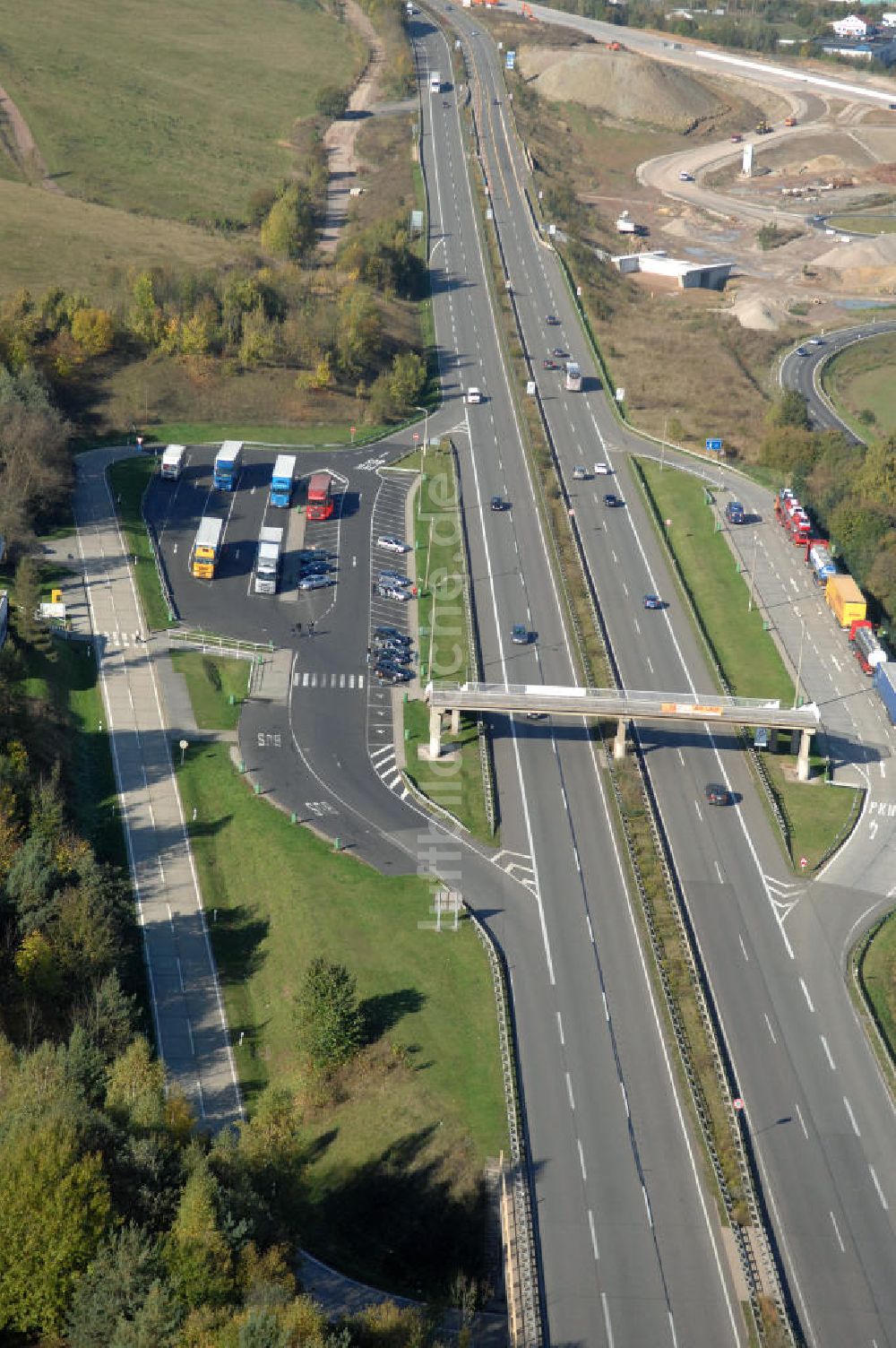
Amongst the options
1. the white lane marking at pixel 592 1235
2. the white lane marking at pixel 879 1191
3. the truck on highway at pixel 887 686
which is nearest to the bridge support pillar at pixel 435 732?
the truck on highway at pixel 887 686

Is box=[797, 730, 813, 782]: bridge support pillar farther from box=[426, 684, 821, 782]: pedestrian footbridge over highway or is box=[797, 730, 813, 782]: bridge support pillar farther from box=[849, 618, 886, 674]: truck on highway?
box=[849, 618, 886, 674]: truck on highway

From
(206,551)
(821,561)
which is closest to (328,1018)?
(206,551)

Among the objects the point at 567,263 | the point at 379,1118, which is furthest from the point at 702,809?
the point at 567,263

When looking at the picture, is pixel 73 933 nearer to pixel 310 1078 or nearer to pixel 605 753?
pixel 310 1078

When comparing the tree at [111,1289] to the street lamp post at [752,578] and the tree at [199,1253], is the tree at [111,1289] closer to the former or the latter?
the tree at [199,1253]

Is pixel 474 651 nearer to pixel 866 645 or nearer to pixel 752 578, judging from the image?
pixel 752 578

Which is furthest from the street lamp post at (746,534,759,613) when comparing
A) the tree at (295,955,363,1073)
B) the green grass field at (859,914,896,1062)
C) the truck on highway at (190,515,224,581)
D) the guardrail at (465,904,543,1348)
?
the tree at (295,955,363,1073)

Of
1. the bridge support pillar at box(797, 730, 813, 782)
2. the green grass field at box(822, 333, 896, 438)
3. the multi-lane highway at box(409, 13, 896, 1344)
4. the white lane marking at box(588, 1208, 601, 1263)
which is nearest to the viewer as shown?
the white lane marking at box(588, 1208, 601, 1263)
